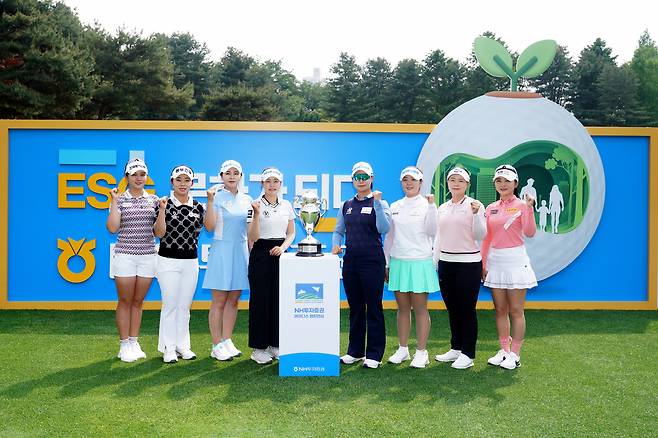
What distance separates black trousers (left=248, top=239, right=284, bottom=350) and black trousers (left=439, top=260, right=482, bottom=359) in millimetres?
1142

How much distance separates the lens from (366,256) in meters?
4.74

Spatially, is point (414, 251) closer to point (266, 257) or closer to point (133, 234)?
point (266, 257)

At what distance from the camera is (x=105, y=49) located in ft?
109

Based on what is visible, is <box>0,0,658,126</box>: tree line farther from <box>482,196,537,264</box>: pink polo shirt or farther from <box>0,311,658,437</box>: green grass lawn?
<box>482,196,537,264</box>: pink polo shirt

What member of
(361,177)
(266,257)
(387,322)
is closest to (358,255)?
(361,177)

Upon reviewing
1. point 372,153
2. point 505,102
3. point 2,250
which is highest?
point 505,102

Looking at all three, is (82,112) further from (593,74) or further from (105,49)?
(593,74)

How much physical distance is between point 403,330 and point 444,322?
1804 mm

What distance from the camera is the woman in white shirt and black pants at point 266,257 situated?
15.8 feet

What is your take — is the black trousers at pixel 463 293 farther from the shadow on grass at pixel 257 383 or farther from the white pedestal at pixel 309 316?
the white pedestal at pixel 309 316

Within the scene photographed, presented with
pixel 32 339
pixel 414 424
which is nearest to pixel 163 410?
pixel 414 424

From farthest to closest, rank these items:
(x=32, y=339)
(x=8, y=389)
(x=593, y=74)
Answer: (x=593, y=74)
(x=32, y=339)
(x=8, y=389)

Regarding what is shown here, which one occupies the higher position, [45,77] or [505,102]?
A: [45,77]

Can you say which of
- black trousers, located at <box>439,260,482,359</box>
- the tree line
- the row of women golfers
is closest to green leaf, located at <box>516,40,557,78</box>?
the row of women golfers
